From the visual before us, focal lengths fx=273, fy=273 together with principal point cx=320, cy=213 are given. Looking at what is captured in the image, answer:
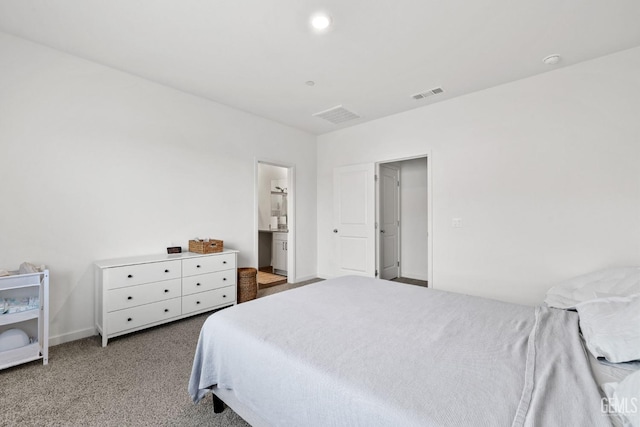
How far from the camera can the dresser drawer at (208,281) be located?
3.10 m

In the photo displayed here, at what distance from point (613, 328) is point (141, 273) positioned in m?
3.49

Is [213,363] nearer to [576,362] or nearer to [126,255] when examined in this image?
[576,362]

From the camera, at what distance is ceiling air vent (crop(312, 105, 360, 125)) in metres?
4.02

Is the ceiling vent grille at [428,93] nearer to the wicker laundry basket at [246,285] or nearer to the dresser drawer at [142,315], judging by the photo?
the wicker laundry basket at [246,285]

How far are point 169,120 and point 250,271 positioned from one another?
2.17 meters

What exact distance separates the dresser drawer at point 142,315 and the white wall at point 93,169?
416mm

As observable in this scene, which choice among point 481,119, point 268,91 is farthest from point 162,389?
point 481,119

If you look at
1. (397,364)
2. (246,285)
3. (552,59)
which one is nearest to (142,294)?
(246,285)

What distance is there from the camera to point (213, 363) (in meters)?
1.56

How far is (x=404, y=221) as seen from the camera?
5453 millimetres

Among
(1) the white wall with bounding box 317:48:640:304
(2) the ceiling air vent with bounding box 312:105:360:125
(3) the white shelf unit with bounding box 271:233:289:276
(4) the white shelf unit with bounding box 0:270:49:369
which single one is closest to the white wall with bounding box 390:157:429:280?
(1) the white wall with bounding box 317:48:640:304

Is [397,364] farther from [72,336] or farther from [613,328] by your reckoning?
[72,336]

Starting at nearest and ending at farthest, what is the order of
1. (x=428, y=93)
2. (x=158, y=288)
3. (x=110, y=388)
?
(x=110, y=388) → (x=158, y=288) → (x=428, y=93)

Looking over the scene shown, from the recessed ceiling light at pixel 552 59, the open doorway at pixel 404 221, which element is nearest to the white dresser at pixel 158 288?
the open doorway at pixel 404 221
